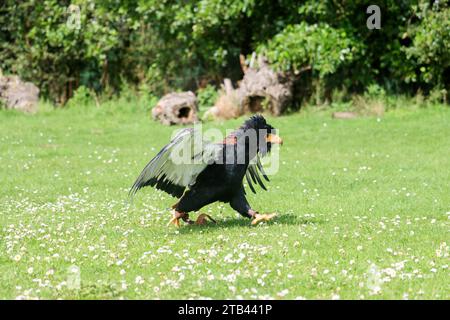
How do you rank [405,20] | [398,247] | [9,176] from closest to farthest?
[398,247]
[9,176]
[405,20]

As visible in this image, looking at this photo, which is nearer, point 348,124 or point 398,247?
point 398,247

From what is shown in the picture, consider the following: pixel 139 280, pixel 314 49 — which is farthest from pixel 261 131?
pixel 314 49

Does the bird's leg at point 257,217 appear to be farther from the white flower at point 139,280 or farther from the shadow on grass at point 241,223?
the white flower at point 139,280

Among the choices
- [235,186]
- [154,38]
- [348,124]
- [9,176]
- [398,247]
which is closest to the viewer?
[398,247]

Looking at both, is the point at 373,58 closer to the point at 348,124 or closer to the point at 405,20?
the point at 405,20

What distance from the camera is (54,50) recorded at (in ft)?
80.1

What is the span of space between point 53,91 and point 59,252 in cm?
1743

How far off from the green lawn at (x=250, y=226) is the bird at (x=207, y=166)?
39cm

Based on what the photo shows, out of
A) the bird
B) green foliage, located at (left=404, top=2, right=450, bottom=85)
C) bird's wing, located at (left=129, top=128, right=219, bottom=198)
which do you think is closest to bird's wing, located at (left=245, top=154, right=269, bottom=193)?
the bird

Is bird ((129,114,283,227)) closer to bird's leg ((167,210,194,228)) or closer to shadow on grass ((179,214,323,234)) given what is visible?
bird's leg ((167,210,194,228))

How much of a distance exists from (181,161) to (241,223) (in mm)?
1353

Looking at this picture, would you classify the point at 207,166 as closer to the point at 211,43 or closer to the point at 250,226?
the point at 250,226

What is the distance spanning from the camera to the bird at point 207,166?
28.9ft
